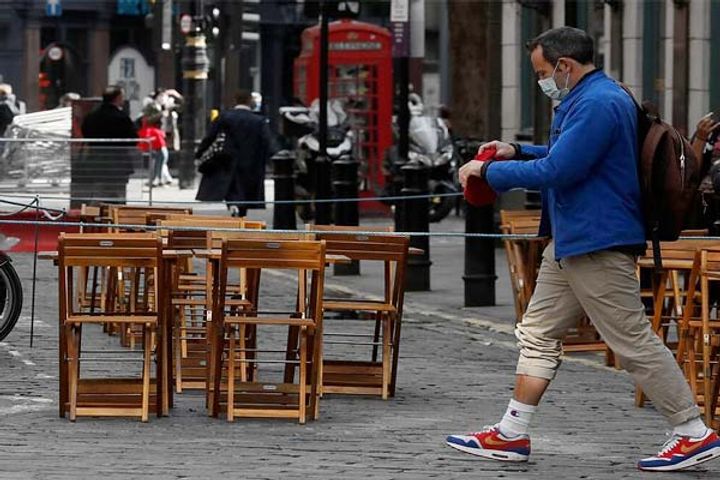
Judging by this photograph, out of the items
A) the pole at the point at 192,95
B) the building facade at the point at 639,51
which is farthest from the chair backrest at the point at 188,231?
the pole at the point at 192,95

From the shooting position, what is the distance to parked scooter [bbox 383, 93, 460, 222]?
98.8ft

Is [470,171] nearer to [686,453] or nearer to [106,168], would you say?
[686,453]

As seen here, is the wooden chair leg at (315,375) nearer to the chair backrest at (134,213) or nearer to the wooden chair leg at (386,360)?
the wooden chair leg at (386,360)

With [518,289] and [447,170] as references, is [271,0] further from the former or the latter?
[518,289]

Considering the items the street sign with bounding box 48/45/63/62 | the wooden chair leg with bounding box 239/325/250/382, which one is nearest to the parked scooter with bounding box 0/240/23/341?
the wooden chair leg with bounding box 239/325/250/382

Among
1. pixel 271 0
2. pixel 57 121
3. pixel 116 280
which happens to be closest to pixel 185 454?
pixel 116 280

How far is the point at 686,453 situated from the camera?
30.6 feet

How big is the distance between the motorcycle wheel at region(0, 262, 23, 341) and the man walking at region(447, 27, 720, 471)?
474cm

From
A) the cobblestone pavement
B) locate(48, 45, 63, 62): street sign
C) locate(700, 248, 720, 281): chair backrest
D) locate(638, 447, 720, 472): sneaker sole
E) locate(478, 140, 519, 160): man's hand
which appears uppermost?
locate(48, 45, 63, 62): street sign

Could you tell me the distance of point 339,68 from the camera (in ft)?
108

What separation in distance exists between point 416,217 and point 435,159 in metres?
12.5

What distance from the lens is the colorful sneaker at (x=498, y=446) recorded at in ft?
31.4

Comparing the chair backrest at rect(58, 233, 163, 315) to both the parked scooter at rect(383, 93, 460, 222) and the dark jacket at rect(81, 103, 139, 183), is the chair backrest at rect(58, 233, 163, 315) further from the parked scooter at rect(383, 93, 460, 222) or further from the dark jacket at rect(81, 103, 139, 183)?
the parked scooter at rect(383, 93, 460, 222)

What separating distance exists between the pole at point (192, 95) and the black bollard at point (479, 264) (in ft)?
77.1
